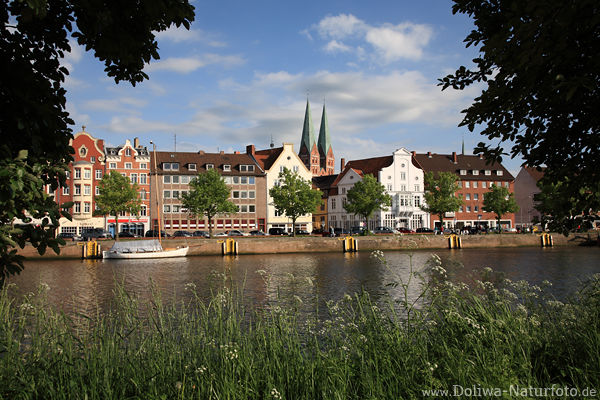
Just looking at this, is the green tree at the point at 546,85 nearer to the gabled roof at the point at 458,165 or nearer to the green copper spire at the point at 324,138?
the gabled roof at the point at 458,165

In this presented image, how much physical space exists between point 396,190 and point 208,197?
3972 centimetres

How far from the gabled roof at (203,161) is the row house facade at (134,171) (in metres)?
2.06

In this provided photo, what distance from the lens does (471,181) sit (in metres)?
104

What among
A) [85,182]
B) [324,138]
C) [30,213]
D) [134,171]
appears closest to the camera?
[30,213]

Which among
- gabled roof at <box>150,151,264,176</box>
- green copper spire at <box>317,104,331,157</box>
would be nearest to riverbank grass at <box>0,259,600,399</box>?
gabled roof at <box>150,151,264,176</box>

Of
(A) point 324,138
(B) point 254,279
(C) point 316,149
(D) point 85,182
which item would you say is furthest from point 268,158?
(A) point 324,138

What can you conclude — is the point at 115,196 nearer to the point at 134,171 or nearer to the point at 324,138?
the point at 134,171

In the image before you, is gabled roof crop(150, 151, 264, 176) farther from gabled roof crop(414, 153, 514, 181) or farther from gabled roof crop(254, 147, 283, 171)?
gabled roof crop(414, 153, 514, 181)

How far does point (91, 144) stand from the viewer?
7925cm

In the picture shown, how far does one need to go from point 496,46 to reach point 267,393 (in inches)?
179

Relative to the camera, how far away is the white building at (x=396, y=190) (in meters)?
93.8

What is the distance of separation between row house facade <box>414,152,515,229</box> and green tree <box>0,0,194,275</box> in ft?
326

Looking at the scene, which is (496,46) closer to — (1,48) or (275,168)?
(1,48)

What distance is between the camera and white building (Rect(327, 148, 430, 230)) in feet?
308
